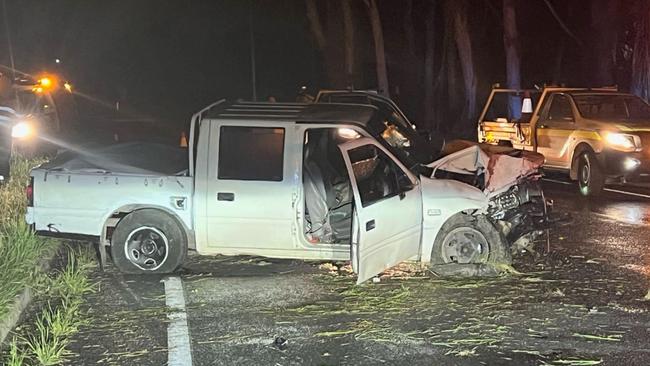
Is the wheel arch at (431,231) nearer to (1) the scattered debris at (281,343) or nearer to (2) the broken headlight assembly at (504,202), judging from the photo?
(2) the broken headlight assembly at (504,202)

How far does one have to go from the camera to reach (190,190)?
26.6 ft

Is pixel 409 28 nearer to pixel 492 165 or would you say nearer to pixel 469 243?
pixel 492 165

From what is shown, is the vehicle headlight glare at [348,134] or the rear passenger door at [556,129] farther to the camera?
the rear passenger door at [556,129]

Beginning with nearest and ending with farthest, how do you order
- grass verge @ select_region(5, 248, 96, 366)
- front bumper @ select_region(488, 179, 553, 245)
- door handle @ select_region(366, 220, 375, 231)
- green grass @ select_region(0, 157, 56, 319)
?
grass verge @ select_region(5, 248, 96, 366) < green grass @ select_region(0, 157, 56, 319) < door handle @ select_region(366, 220, 375, 231) < front bumper @ select_region(488, 179, 553, 245)

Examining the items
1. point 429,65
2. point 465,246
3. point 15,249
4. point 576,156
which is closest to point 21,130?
point 15,249

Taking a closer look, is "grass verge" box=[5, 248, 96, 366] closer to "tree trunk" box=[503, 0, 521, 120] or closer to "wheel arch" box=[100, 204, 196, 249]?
"wheel arch" box=[100, 204, 196, 249]

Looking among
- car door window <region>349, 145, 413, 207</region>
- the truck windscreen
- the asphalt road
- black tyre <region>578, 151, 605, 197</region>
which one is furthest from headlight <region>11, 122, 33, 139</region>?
the truck windscreen

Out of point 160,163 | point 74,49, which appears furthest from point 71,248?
point 74,49

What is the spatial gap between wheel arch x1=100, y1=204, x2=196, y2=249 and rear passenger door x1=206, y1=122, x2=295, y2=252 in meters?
0.28

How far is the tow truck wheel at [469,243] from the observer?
26.5ft

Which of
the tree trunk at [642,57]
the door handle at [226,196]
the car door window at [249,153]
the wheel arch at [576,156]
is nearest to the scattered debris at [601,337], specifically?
the car door window at [249,153]

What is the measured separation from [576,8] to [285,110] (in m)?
29.0

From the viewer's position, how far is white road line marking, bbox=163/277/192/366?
5.94 meters

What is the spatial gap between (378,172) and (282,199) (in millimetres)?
964
